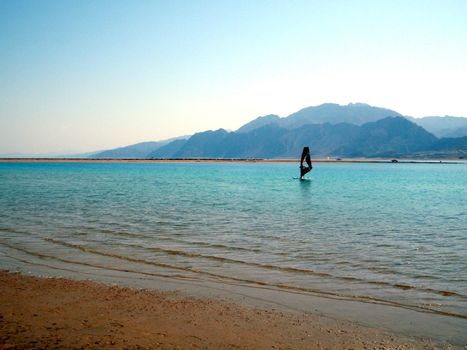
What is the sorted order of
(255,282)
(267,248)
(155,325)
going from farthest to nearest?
(267,248) → (255,282) → (155,325)

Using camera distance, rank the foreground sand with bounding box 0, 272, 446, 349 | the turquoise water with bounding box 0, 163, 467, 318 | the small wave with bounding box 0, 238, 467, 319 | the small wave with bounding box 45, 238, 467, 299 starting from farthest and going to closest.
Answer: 1. the turquoise water with bounding box 0, 163, 467, 318
2. the small wave with bounding box 45, 238, 467, 299
3. the small wave with bounding box 0, 238, 467, 319
4. the foreground sand with bounding box 0, 272, 446, 349

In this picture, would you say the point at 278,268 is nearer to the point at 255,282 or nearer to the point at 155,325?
the point at 255,282

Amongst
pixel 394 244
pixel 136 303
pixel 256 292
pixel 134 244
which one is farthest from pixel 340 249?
pixel 136 303

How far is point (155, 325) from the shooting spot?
29.6 ft

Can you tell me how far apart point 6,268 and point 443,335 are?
42.2ft

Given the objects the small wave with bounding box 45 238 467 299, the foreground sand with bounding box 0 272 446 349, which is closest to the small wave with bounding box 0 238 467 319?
the small wave with bounding box 45 238 467 299

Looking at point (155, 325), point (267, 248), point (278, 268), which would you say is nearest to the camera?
point (155, 325)

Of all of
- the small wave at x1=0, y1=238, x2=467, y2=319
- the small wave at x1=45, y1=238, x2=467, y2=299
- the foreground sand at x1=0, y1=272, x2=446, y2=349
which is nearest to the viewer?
the foreground sand at x1=0, y1=272, x2=446, y2=349

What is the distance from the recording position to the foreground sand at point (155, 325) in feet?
26.2

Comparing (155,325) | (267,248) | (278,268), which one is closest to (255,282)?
(278,268)

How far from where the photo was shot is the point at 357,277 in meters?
13.6

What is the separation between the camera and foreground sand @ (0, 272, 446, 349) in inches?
314

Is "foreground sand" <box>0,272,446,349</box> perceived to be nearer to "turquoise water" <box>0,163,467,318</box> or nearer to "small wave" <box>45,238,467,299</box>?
"turquoise water" <box>0,163,467,318</box>

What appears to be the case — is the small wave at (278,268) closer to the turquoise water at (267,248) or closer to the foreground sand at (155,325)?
the turquoise water at (267,248)
